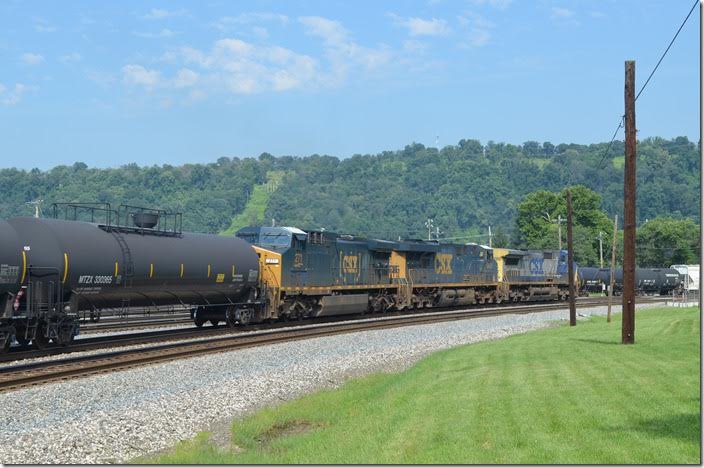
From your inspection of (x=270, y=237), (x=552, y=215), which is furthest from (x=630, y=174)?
(x=552, y=215)

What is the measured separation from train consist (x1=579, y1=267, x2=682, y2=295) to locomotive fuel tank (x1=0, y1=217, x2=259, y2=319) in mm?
56511

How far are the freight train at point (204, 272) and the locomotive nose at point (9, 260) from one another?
0.03 m

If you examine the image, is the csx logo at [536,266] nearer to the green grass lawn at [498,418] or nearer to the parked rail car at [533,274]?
→ the parked rail car at [533,274]

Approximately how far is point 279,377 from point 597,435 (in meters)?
10.6

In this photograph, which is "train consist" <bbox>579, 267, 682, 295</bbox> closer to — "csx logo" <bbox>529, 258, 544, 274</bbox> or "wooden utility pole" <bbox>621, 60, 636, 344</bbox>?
"csx logo" <bbox>529, 258, 544, 274</bbox>

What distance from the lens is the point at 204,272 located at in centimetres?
2994

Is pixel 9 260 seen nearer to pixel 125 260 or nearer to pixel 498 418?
pixel 125 260

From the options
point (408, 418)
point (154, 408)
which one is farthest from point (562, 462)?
point (154, 408)

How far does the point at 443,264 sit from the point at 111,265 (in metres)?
29.6

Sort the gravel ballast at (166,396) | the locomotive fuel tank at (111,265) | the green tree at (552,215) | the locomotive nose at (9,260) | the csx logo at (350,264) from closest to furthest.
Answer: the gravel ballast at (166,396), the locomotive nose at (9,260), the locomotive fuel tank at (111,265), the csx logo at (350,264), the green tree at (552,215)

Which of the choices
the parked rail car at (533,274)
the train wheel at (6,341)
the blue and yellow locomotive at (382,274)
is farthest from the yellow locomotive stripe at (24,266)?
the parked rail car at (533,274)

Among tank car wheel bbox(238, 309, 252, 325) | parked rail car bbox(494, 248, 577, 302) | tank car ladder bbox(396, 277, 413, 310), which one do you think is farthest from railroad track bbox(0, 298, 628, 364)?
parked rail car bbox(494, 248, 577, 302)

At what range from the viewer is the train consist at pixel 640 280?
3354 inches

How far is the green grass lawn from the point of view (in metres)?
10.9
